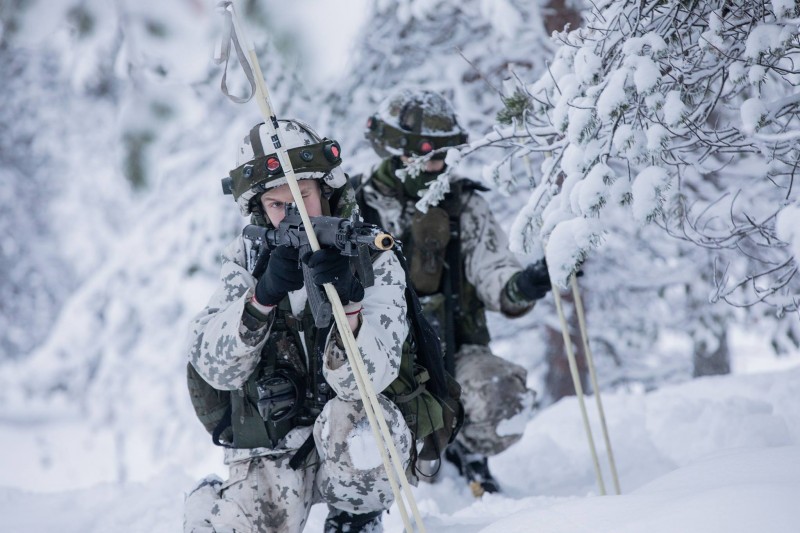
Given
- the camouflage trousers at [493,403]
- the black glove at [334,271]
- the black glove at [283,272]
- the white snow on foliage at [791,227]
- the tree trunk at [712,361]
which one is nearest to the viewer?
the white snow on foliage at [791,227]

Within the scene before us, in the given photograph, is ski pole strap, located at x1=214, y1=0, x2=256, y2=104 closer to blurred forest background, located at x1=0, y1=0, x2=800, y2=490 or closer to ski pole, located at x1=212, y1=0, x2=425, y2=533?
ski pole, located at x1=212, y1=0, x2=425, y2=533

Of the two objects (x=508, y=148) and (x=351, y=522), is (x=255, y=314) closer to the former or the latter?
(x=351, y=522)

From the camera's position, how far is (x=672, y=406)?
554cm

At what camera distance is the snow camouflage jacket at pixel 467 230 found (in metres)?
4.73

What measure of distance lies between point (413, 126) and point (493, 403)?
159 cm

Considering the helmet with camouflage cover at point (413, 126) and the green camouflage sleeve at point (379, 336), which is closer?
the green camouflage sleeve at point (379, 336)

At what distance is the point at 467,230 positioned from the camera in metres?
4.81

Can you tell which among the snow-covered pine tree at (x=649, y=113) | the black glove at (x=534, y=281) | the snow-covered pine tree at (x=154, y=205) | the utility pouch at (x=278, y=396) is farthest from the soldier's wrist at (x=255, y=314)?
the black glove at (x=534, y=281)

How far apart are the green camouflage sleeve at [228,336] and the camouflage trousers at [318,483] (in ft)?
1.14

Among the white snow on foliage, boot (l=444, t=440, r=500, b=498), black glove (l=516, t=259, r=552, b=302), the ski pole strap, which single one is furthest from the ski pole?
boot (l=444, t=440, r=500, b=498)

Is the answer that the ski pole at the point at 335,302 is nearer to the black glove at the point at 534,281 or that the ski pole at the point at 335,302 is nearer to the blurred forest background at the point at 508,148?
the blurred forest background at the point at 508,148

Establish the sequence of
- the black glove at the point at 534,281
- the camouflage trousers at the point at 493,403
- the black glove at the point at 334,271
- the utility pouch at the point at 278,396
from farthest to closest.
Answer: the camouflage trousers at the point at 493,403
the black glove at the point at 534,281
the utility pouch at the point at 278,396
the black glove at the point at 334,271

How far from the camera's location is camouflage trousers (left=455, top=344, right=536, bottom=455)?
4504 millimetres

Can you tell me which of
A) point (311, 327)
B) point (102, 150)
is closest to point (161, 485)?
point (311, 327)
